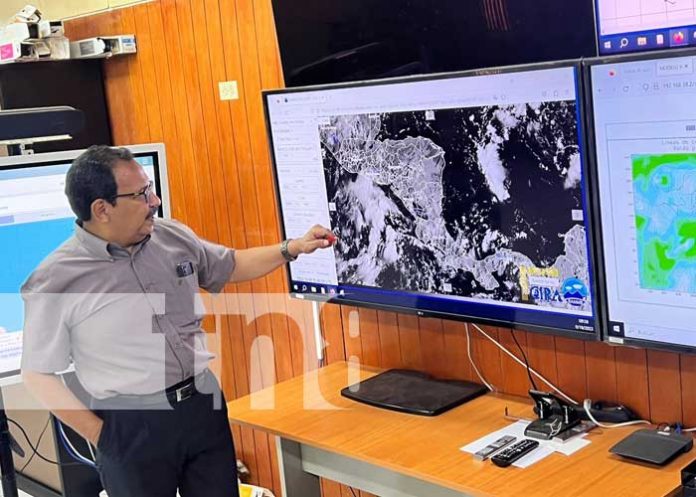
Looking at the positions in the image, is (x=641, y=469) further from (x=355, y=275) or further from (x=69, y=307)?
(x=69, y=307)

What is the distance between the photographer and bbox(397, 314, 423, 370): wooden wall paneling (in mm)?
2797

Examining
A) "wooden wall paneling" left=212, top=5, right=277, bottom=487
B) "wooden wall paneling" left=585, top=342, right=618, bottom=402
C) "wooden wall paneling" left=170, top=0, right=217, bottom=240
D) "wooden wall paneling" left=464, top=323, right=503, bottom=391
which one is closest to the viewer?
"wooden wall paneling" left=585, top=342, right=618, bottom=402

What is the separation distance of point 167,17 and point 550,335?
195 centimetres

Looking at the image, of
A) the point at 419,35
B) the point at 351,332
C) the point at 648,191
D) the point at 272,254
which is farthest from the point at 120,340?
the point at 648,191

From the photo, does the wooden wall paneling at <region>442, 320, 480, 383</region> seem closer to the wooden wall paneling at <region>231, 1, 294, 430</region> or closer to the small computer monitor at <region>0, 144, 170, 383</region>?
the wooden wall paneling at <region>231, 1, 294, 430</region>

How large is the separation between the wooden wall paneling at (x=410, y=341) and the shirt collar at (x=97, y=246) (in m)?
0.88

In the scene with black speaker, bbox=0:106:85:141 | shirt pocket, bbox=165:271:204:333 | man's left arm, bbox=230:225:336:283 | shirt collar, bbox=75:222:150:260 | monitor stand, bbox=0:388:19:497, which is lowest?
monitor stand, bbox=0:388:19:497

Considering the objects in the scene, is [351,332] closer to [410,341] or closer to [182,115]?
[410,341]

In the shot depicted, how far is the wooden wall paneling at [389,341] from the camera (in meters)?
2.86

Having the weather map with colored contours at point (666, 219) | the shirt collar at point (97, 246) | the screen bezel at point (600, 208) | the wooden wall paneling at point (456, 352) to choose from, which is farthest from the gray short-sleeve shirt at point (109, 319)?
the weather map with colored contours at point (666, 219)

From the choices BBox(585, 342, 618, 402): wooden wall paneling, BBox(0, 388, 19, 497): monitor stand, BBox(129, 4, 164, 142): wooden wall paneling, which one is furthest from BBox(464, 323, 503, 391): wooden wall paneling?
BBox(129, 4, 164, 142): wooden wall paneling

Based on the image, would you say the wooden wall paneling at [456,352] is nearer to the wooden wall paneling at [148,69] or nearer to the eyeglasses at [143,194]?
the eyeglasses at [143,194]

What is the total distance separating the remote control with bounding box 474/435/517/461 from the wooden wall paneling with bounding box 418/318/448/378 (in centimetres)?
52

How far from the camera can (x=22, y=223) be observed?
9.86 feet
